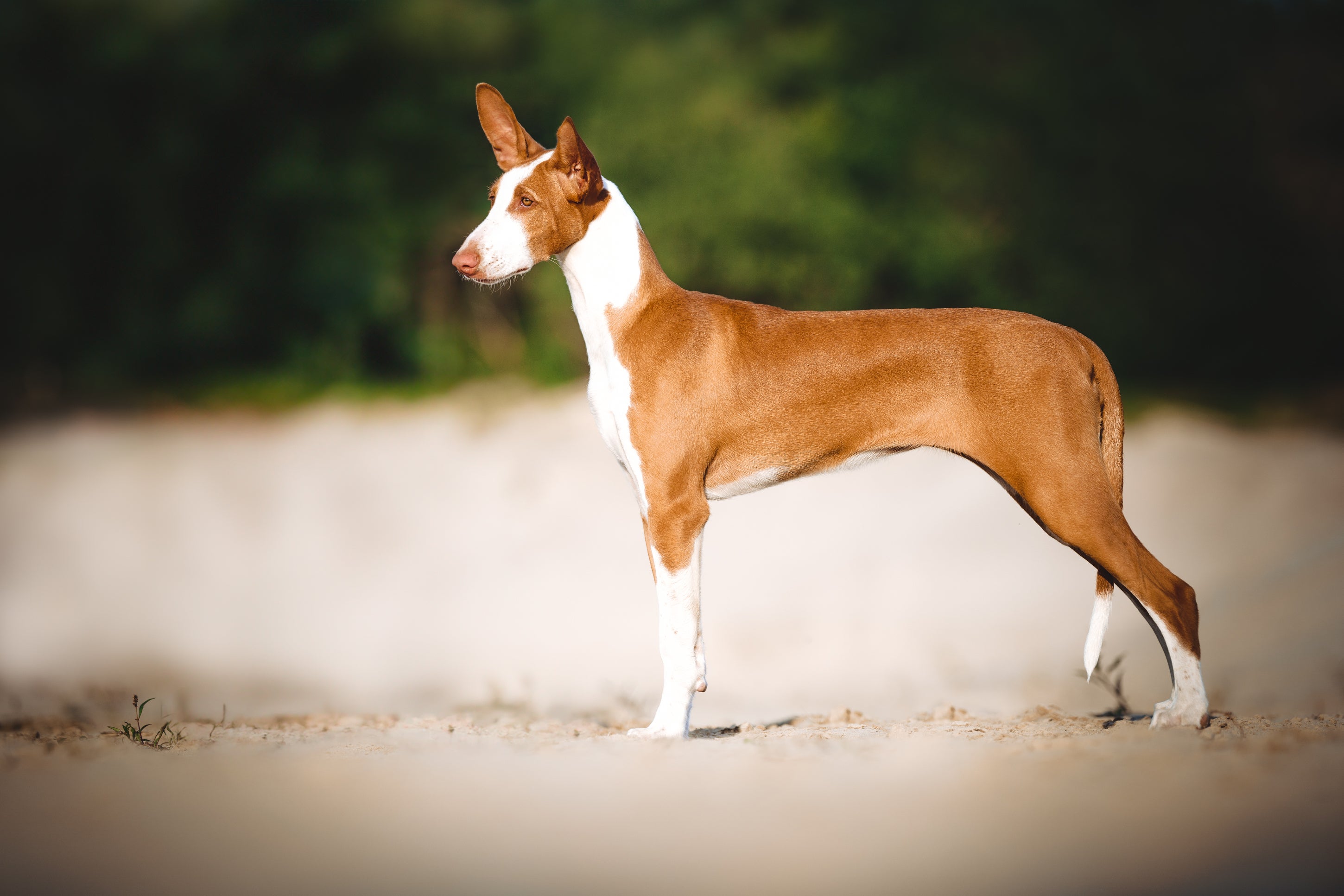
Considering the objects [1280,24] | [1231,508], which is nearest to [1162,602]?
[1231,508]

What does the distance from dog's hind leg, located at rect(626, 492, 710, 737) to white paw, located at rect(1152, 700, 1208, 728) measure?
2.23 meters

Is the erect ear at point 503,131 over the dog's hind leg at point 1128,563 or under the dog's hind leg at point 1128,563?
over

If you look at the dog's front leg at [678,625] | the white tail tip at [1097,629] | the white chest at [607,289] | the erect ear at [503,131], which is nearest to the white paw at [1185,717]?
the white tail tip at [1097,629]

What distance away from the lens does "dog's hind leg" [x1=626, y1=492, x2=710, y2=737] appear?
585 cm

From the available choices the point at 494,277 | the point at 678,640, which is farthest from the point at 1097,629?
the point at 494,277

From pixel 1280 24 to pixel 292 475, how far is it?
71.3 feet

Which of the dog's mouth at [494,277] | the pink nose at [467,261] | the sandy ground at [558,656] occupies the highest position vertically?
the pink nose at [467,261]

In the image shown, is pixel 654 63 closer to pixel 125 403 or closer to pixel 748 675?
pixel 125 403

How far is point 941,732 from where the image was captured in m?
5.98

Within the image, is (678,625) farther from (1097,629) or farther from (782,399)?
(1097,629)

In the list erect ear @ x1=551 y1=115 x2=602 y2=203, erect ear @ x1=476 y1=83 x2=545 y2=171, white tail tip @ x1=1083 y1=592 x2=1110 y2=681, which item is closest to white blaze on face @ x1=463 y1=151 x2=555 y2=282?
erect ear @ x1=551 y1=115 x2=602 y2=203

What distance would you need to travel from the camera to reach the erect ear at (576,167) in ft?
18.7

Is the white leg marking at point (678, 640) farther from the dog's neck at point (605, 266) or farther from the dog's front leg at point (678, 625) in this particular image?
the dog's neck at point (605, 266)

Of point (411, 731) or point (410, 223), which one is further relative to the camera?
point (410, 223)
